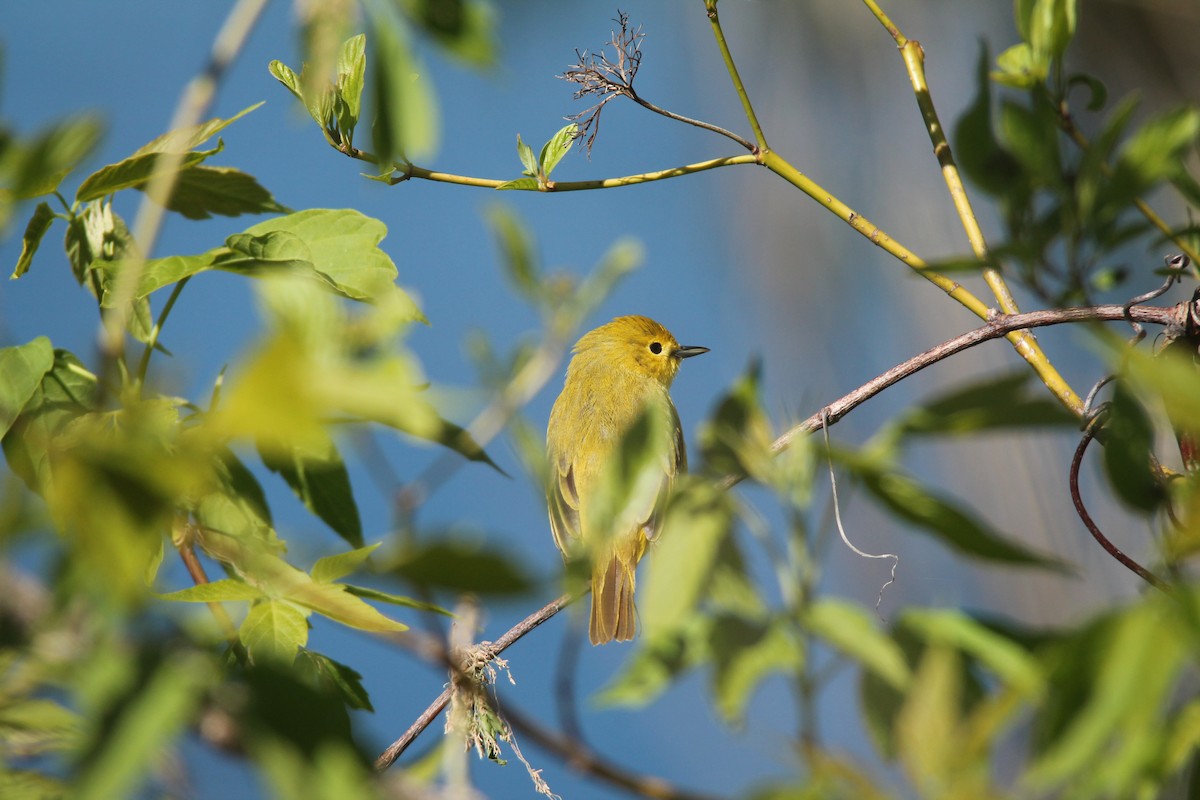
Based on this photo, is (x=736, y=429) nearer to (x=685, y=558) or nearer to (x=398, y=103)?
(x=685, y=558)

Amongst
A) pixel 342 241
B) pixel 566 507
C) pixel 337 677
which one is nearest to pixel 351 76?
pixel 342 241

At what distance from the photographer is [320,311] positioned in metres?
→ 0.41

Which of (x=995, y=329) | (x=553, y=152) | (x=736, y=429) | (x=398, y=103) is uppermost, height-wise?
(x=553, y=152)

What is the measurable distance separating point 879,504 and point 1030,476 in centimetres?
574

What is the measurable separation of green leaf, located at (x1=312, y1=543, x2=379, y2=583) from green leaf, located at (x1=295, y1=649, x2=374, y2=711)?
0.13 meters

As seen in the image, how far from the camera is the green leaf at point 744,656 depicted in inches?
16.3

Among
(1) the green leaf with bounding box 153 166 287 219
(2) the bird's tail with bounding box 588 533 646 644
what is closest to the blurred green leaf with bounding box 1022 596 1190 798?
(1) the green leaf with bounding box 153 166 287 219

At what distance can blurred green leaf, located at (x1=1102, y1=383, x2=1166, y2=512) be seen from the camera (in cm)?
52

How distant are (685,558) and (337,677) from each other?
0.56 m

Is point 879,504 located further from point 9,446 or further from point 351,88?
point 9,446

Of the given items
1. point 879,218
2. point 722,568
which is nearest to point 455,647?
point 722,568

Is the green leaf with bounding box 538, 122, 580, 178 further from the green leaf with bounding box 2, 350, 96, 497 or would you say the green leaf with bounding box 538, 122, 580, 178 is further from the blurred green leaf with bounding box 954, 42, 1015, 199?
the blurred green leaf with bounding box 954, 42, 1015, 199

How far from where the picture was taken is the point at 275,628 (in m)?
0.78

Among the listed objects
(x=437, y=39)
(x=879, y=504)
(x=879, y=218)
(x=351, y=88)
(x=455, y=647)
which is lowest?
(x=455, y=647)
